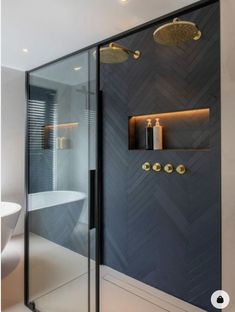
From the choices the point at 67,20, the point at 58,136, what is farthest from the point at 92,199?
the point at 67,20

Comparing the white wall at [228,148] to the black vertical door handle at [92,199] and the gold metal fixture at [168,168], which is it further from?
the gold metal fixture at [168,168]

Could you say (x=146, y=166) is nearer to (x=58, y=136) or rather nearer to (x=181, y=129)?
(x=181, y=129)

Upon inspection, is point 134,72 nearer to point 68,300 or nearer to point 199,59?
point 199,59

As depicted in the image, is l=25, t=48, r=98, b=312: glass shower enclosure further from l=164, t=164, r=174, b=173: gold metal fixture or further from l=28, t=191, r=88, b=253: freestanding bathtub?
l=164, t=164, r=174, b=173: gold metal fixture

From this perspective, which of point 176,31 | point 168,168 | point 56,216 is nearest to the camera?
point 176,31

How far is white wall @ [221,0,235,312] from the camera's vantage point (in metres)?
0.99

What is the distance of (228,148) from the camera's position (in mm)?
1006

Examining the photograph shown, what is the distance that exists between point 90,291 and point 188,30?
6.74 feet

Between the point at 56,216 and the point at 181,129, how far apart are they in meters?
1.66

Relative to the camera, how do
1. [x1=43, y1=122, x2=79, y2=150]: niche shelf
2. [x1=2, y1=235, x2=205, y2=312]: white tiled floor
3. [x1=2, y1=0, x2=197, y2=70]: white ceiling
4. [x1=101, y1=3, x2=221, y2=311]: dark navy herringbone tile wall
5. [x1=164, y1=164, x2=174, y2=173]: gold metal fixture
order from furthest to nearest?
[x1=43, y1=122, x2=79, y2=150]: niche shelf < [x1=164, y1=164, x2=174, y2=173]: gold metal fixture < [x1=2, y1=235, x2=205, y2=312]: white tiled floor < [x1=101, y1=3, x2=221, y2=311]: dark navy herringbone tile wall < [x1=2, y1=0, x2=197, y2=70]: white ceiling

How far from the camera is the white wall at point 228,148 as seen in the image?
3.24 feet

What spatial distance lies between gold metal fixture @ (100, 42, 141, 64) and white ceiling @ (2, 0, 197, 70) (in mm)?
142

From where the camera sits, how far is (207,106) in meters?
1.94

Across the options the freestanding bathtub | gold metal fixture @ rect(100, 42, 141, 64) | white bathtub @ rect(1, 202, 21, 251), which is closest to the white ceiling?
gold metal fixture @ rect(100, 42, 141, 64)
